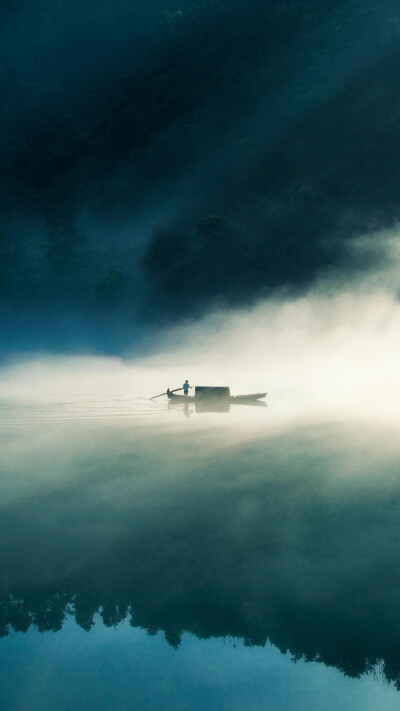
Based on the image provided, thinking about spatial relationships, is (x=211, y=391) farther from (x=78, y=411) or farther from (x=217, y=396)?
(x=78, y=411)

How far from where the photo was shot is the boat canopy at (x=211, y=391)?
116 ft

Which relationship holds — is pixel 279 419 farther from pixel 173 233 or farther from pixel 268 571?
pixel 173 233

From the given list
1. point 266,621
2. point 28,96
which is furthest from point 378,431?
point 28,96

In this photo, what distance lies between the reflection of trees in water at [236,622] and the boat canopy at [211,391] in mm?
25545

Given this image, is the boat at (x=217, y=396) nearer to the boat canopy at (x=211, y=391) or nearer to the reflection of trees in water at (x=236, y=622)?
the boat canopy at (x=211, y=391)

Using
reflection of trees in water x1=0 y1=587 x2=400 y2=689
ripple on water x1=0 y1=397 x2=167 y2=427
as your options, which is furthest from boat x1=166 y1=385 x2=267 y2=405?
reflection of trees in water x1=0 y1=587 x2=400 y2=689

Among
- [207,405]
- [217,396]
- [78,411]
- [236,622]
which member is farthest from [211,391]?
[236,622]

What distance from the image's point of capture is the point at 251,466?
56.3 feet

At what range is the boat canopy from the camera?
35.4 m

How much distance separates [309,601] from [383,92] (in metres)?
68.7

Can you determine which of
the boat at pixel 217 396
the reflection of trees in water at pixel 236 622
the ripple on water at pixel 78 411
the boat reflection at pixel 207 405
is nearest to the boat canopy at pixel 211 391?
the boat at pixel 217 396

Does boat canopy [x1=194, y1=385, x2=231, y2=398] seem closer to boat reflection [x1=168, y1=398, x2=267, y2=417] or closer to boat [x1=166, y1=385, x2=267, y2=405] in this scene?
boat [x1=166, y1=385, x2=267, y2=405]

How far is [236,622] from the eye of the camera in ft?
30.9

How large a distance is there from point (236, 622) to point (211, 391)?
2628 centimetres
